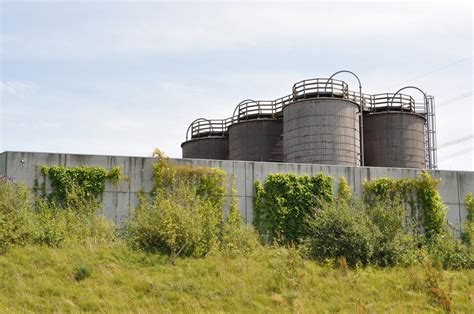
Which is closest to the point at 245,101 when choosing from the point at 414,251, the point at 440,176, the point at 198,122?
the point at 198,122

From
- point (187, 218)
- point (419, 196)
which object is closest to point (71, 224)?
point (187, 218)

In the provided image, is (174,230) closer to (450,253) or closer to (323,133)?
(450,253)

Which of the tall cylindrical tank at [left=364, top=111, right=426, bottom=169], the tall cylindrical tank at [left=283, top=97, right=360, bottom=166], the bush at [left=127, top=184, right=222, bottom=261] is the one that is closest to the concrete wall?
the bush at [left=127, top=184, right=222, bottom=261]

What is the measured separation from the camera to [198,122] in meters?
43.3

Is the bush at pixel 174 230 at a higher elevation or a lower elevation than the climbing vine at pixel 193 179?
lower

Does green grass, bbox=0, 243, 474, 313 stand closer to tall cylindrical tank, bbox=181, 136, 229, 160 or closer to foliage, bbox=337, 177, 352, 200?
foliage, bbox=337, 177, 352, 200

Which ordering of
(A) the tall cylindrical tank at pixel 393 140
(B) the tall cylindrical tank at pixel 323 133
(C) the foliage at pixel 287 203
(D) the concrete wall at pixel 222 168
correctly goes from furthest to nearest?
(A) the tall cylindrical tank at pixel 393 140
(B) the tall cylindrical tank at pixel 323 133
(C) the foliage at pixel 287 203
(D) the concrete wall at pixel 222 168

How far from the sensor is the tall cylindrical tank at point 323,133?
32.4 metres

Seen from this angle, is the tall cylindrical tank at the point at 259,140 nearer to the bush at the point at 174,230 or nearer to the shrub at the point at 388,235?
the shrub at the point at 388,235

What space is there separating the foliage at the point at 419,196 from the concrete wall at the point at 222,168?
35cm

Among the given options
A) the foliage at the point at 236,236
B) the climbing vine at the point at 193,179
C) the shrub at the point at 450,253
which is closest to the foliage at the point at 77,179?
the climbing vine at the point at 193,179

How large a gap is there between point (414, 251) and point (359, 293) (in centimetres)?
538

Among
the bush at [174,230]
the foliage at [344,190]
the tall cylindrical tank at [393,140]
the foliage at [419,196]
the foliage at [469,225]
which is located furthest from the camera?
the tall cylindrical tank at [393,140]

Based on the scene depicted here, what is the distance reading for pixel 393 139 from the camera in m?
35.9
